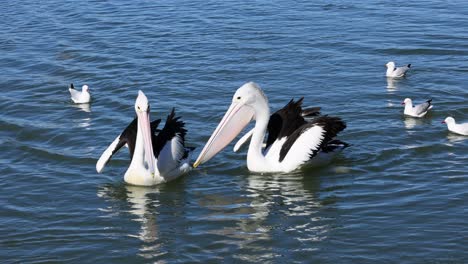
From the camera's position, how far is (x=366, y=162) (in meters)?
8.73

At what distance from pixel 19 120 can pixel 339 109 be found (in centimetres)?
379

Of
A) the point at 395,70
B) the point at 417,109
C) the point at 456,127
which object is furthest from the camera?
the point at 395,70

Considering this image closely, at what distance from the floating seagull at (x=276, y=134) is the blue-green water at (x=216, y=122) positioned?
176 millimetres

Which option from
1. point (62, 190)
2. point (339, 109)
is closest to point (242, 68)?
point (339, 109)

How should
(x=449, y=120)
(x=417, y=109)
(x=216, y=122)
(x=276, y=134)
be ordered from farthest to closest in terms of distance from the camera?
(x=216, y=122)
(x=417, y=109)
(x=449, y=120)
(x=276, y=134)

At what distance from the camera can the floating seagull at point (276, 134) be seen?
849cm

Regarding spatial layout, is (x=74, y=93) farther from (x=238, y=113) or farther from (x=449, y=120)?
(x=449, y=120)

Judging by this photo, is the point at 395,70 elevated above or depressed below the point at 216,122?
above

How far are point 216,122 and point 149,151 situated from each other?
2009 mm

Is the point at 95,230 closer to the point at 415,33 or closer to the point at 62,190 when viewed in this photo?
the point at 62,190

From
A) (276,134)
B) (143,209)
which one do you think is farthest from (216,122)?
(143,209)

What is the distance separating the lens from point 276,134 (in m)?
8.99

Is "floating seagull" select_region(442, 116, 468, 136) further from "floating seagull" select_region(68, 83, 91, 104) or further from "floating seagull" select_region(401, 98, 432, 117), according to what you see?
"floating seagull" select_region(68, 83, 91, 104)

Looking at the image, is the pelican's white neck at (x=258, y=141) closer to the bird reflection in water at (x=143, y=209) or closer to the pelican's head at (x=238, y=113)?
the pelican's head at (x=238, y=113)
